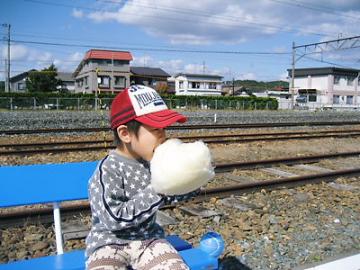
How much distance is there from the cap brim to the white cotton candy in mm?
218

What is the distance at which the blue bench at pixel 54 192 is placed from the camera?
8.43 feet

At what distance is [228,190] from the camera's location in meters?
6.73

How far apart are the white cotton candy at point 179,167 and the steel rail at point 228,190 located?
364 cm

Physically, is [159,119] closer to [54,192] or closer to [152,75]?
[54,192]

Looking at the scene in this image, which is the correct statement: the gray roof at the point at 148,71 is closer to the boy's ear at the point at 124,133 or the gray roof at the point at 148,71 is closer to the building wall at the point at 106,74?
the building wall at the point at 106,74

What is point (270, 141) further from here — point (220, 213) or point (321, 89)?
point (321, 89)

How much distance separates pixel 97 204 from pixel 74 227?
2.97 meters

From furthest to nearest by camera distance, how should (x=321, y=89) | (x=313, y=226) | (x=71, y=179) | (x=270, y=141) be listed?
1. (x=321, y=89)
2. (x=270, y=141)
3. (x=313, y=226)
4. (x=71, y=179)

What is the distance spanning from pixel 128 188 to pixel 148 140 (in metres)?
0.30

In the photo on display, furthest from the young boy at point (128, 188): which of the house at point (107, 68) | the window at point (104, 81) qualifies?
the house at point (107, 68)

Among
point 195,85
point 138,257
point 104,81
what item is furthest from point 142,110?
point 195,85

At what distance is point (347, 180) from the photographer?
822 centimetres

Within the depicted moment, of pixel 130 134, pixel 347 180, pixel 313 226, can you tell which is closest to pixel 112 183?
pixel 130 134

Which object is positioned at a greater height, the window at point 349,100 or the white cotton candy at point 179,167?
the white cotton candy at point 179,167
